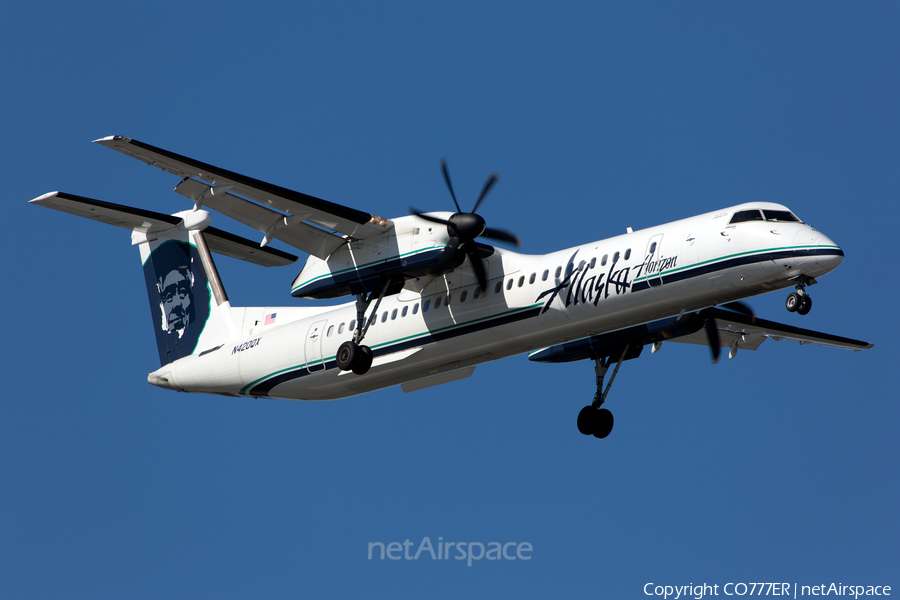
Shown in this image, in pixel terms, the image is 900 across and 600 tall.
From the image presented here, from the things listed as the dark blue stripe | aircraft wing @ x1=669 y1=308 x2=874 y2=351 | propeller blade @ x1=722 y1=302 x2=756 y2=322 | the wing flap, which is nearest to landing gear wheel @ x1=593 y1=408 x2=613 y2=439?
aircraft wing @ x1=669 y1=308 x2=874 y2=351

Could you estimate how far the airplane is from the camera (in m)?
16.2

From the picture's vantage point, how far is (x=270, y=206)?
712 inches

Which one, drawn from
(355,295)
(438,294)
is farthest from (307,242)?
(438,294)

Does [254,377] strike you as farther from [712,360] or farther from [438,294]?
[712,360]

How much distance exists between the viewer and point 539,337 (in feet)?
59.1

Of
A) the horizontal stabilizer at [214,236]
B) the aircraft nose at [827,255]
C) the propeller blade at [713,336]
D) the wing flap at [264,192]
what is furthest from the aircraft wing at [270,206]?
the aircraft nose at [827,255]

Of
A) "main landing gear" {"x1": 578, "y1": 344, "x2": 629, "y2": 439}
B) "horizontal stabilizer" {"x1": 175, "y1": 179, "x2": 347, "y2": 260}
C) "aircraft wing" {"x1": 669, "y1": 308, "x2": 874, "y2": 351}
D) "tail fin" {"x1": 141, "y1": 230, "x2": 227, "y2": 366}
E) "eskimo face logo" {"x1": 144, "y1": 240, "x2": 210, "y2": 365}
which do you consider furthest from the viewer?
"eskimo face logo" {"x1": 144, "y1": 240, "x2": 210, "y2": 365}

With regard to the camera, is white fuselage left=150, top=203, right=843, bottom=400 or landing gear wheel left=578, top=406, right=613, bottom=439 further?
landing gear wheel left=578, top=406, right=613, bottom=439

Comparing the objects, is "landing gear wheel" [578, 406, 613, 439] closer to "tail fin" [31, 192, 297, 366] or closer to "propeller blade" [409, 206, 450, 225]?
"propeller blade" [409, 206, 450, 225]

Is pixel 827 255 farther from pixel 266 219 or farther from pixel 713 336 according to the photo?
pixel 266 219

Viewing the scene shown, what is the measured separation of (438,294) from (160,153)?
18.2 feet

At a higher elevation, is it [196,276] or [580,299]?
[196,276]

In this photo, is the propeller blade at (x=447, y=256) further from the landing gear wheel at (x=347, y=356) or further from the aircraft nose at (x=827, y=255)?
the aircraft nose at (x=827, y=255)

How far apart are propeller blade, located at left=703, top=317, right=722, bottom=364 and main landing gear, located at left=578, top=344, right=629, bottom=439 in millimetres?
2073
